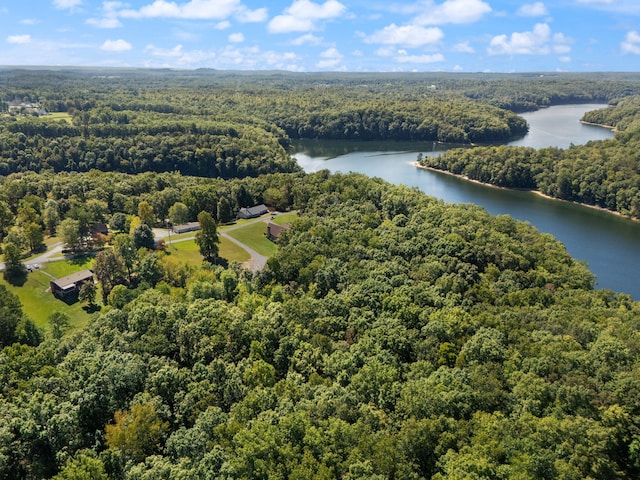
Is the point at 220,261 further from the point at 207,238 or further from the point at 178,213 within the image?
the point at 178,213

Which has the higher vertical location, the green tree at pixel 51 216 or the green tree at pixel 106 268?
the green tree at pixel 51 216

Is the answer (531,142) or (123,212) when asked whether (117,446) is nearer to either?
(123,212)

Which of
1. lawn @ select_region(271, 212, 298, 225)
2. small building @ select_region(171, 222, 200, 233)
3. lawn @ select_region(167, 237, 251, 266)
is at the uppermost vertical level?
lawn @ select_region(271, 212, 298, 225)

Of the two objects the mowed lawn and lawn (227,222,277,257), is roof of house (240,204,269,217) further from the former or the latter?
the mowed lawn

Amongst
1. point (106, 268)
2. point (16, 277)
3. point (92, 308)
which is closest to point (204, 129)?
point (16, 277)

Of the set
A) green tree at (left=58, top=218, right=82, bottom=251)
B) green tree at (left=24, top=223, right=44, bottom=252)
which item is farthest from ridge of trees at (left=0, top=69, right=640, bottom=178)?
green tree at (left=24, top=223, right=44, bottom=252)

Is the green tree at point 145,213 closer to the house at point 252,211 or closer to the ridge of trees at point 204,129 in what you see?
the house at point 252,211

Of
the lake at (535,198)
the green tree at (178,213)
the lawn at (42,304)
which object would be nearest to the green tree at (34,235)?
the lawn at (42,304)
